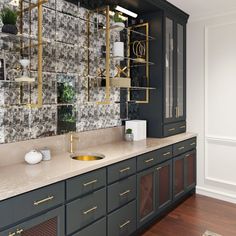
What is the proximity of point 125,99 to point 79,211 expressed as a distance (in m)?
1.78

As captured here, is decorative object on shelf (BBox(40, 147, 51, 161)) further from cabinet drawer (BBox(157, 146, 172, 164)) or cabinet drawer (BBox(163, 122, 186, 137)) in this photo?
cabinet drawer (BBox(163, 122, 186, 137))

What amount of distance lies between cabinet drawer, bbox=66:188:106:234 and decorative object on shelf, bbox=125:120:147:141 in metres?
1.17

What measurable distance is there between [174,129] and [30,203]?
243cm

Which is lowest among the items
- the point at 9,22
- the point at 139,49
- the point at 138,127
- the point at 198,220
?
the point at 198,220

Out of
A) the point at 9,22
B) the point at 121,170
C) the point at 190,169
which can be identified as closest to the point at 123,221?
the point at 121,170

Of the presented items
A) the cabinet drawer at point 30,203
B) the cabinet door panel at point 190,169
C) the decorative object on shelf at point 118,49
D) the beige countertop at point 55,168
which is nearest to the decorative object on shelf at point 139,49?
the decorative object on shelf at point 118,49

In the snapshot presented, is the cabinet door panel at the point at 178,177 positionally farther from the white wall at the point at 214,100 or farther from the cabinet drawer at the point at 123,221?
the cabinet drawer at the point at 123,221

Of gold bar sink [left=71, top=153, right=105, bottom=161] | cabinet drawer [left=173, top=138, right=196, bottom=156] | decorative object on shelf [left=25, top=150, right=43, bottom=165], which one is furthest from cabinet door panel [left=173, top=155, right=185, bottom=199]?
decorative object on shelf [left=25, top=150, right=43, bottom=165]

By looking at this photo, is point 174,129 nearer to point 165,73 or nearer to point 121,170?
point 165,73

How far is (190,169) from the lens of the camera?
3748 mm

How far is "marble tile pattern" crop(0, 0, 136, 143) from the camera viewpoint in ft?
7.48

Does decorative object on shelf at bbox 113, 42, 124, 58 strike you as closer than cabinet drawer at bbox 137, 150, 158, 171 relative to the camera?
No

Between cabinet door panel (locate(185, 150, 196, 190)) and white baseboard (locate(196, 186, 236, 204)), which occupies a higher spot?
cabinet door panel (locate(185, 150, 196, 190))

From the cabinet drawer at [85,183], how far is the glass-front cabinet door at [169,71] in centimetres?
160
